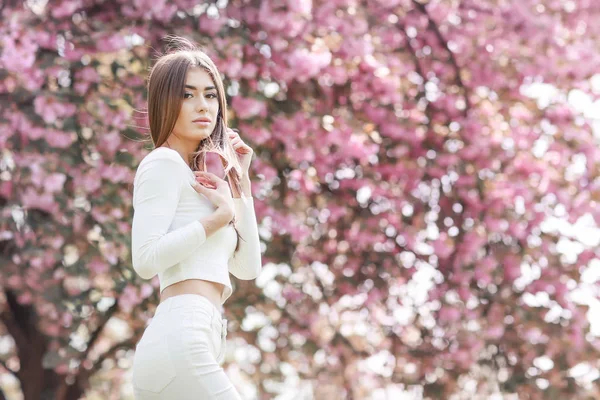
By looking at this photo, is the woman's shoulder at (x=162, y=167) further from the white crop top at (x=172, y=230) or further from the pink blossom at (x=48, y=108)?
the pink blossom at (x=48, y=108)

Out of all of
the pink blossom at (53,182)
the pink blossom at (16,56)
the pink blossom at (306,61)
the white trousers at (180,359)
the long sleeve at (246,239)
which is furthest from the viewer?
the pink blossom at (306,61)

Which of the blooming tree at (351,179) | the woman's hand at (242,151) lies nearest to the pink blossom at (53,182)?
the blooming tree at (351,179)

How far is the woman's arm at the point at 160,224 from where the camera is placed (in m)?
2.36

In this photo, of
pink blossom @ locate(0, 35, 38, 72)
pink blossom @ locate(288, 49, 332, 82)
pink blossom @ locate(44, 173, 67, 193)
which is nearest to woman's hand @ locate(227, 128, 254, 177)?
pink blossom @ locate(44, 173, 67, 193)

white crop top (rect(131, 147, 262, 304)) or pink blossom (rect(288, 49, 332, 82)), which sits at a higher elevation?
white crop top (rect(131, 147, 262, 304))

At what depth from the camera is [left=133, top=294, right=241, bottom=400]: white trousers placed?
231cm

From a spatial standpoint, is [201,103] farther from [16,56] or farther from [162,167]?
[16,56]

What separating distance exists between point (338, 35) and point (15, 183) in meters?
2.15

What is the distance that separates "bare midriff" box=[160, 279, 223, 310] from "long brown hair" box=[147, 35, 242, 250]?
249 mm

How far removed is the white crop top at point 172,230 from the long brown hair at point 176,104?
119 mm

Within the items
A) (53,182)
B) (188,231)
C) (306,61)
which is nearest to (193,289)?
(188,231)

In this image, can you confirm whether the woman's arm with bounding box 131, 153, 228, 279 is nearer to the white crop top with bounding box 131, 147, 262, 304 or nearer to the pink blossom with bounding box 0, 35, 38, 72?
the white crop top with bounding box 131, 147, 262, 304

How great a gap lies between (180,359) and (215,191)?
44cm

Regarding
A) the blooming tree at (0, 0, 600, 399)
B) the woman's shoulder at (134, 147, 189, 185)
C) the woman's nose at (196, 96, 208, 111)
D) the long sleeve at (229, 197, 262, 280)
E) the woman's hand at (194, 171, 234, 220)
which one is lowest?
the blooming tree at (0, 0, 600, 399)
